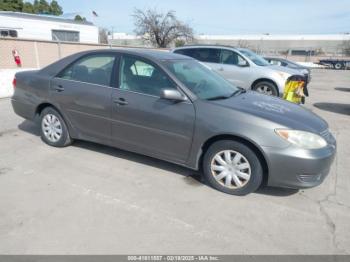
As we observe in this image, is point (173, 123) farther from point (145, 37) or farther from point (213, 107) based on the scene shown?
point (145, 37)

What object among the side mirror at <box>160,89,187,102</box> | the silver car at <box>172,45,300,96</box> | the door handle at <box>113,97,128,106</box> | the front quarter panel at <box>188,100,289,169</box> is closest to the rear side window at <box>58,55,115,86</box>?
the door handle at <box>113,97,128,106</box>

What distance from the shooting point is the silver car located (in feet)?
29.1

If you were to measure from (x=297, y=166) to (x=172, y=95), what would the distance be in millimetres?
1581

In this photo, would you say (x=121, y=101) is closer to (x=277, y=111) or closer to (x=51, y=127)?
(x=51, y=127)

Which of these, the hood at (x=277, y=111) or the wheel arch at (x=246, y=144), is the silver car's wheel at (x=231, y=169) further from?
the hood at (x=277, y=111)

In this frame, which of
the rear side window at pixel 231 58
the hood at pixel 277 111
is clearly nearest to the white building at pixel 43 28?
the rear side window at pixel 231 58

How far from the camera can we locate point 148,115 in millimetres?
3846

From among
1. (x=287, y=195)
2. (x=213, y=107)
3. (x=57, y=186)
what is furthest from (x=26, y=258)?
(x=287, y=195)

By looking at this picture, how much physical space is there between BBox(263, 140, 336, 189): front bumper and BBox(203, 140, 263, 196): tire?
164mm

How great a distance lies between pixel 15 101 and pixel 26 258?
135 inches

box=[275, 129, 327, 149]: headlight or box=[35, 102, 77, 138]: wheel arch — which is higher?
box=[275, 129, 327, 149]: headlight

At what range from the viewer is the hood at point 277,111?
342 cm

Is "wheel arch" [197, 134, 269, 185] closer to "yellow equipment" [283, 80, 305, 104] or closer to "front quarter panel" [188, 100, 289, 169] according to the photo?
"front quarter panel" [188, 100, 289, 169]

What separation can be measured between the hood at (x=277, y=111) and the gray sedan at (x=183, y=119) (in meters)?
0.02
